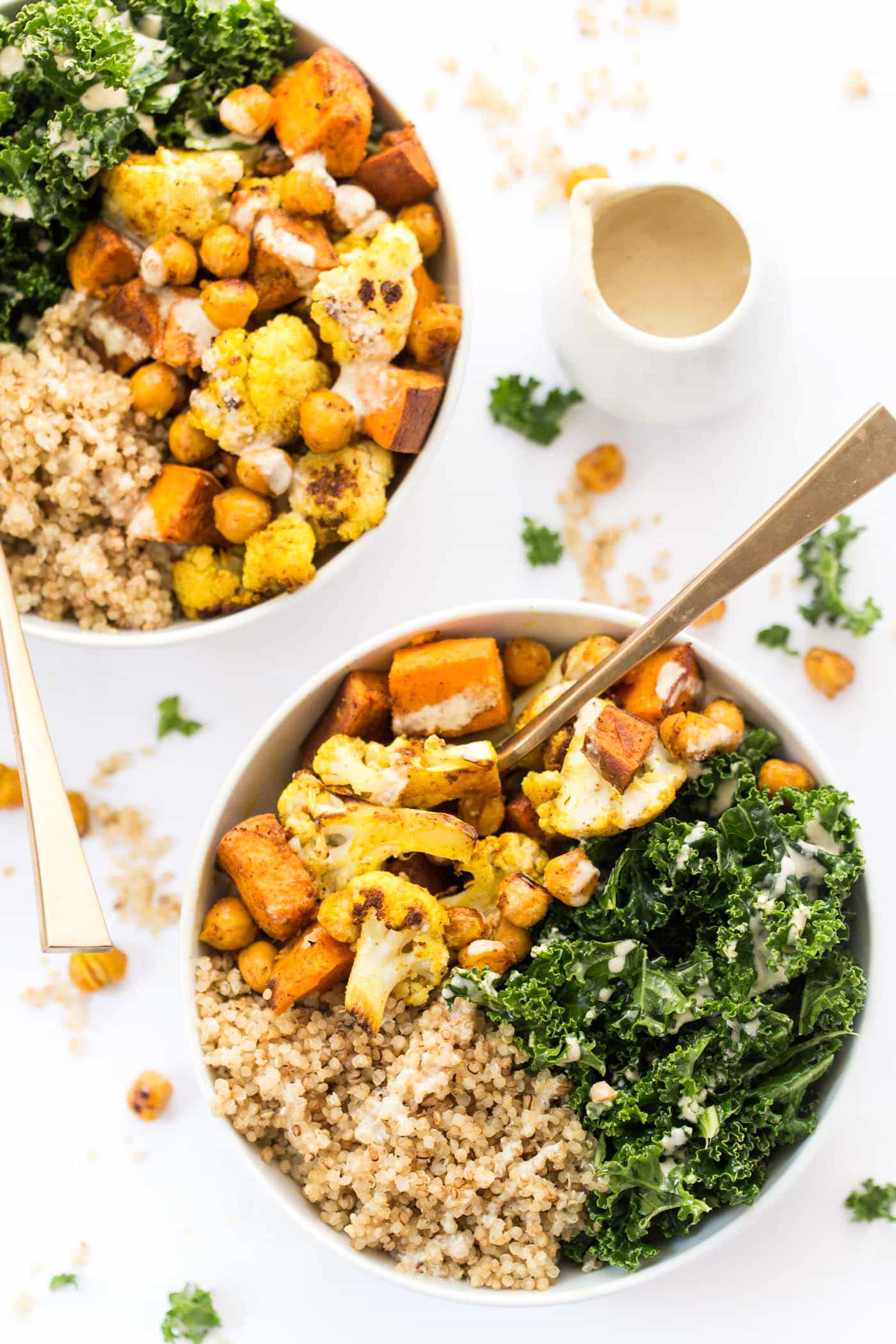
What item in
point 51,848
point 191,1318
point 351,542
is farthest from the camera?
point 191,1318

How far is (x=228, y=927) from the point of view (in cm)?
209

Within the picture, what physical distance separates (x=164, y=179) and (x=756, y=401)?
1180mm

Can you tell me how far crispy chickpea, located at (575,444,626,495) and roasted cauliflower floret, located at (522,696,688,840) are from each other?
2.10 feet

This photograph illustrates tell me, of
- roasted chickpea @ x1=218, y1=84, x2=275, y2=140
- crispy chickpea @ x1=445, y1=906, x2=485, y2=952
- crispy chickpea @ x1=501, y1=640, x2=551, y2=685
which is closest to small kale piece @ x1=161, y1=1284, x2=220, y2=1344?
crispy chickpea @ x1=445, y1=906, x2=485, y2=952

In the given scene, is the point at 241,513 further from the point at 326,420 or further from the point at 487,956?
the point at 487,956

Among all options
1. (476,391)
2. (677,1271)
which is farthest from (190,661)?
(677,1271)

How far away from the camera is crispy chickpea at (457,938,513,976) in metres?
1.98

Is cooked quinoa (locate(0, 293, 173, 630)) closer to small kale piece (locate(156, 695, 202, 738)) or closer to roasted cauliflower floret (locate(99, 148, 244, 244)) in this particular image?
roasted cauliflower floret (locate(99, 148, 244, 244))

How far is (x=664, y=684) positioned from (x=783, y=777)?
232 millimetres

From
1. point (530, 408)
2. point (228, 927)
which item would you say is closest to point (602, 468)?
point (530, 408)

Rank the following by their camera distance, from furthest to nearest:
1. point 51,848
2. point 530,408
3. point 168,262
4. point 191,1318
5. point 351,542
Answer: point 530,408, point 191,1318, point 351,542, point 168,262, point 51,848

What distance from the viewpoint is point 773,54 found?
2.64 metres

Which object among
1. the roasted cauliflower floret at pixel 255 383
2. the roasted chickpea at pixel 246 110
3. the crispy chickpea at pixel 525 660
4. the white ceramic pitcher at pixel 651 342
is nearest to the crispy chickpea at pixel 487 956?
the crispy chickpea at pixel 525 660

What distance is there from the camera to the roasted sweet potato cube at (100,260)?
7.07ft
